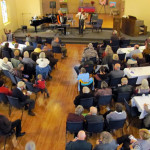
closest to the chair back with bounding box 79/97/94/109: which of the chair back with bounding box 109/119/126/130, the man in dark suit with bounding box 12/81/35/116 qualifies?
the chair back with bounding box 109/119/126/130

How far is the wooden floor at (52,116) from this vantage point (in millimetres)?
4629

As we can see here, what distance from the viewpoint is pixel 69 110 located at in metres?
5.77

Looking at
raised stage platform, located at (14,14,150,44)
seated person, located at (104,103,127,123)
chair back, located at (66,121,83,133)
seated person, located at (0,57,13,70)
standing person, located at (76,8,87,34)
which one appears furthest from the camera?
raised stage platform, located at (14,14,150,44)

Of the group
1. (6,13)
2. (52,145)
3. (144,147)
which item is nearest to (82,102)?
(52,145)

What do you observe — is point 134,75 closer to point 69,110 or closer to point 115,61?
point 115,61

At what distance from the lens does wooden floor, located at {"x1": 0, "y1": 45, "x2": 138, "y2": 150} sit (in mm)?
4629

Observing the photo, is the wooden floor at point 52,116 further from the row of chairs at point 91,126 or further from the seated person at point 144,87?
the seated person at point 144,87

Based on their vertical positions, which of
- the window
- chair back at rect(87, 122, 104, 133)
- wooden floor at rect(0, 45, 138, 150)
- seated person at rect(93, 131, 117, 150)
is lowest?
wooden floor at rect(0, 45, 138, 150)

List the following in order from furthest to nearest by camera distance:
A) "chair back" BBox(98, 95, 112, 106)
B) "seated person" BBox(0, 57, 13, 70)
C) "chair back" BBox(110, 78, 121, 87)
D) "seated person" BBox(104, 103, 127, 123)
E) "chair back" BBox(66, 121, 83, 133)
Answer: "seated person" BBox(0, 57, 13, 70) → "chair back" BBox(110, 78, 121, 87) → "chair back" BBox(98, 95, 112, 106) → "seated person" BBox(104, 103, 127, 123) → "chair back" BBox(66, 121, 83, 133)

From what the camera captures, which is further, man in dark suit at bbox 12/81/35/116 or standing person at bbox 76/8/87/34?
standing person at bbox 76/8/87/34

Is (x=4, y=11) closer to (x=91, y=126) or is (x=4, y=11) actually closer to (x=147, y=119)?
(x=91, y=126)

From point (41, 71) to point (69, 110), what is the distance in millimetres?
1866

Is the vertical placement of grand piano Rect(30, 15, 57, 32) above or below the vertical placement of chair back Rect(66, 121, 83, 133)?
above

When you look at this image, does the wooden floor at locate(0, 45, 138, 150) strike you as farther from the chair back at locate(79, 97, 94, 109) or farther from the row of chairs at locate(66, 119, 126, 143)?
the chair back at locate(79, 97, 94, 109)
